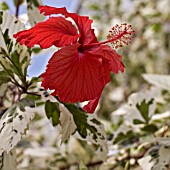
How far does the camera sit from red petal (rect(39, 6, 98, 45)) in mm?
629

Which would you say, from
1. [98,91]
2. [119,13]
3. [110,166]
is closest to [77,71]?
[98,91]

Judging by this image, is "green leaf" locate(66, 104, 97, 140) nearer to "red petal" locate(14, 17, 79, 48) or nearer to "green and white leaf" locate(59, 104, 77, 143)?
"green and white leaf" locate(59, 104, 77, 143)

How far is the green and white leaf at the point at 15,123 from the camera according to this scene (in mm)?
643

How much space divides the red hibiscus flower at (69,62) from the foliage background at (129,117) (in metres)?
0.18

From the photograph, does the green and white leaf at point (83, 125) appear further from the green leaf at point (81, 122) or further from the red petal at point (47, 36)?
the red petal at point (47, 36)

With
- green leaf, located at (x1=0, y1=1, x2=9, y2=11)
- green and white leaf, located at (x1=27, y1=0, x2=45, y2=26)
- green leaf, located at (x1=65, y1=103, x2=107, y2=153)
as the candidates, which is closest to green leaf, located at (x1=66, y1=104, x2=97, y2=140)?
green leaf, located at (x1=65, y1=103, x2=107, y2=153)

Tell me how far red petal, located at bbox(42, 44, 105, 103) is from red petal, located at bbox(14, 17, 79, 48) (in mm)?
15

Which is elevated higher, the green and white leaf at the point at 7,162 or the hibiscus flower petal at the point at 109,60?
the hibiscus flower petal at the point at 109,60

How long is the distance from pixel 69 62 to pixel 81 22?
0.09 metres

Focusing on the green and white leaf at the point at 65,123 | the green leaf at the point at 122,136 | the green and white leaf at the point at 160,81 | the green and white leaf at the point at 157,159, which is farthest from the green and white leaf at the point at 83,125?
the green and white leaf at the point at 160,81

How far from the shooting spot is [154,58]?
8.35ft

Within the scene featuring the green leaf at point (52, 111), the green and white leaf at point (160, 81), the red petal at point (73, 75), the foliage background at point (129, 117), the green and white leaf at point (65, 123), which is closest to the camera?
the red petal at point (73, 75)

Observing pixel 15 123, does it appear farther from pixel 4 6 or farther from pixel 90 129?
pixel 4 6

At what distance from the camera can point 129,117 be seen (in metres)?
1.07
